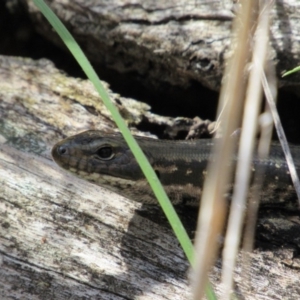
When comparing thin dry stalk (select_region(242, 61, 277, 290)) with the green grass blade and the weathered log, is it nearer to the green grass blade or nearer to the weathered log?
the weathered log

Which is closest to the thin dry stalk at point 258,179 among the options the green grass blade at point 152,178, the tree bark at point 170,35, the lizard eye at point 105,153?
the tree bark at point 170,35

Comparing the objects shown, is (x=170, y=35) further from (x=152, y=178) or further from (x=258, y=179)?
(x=152, y=178)

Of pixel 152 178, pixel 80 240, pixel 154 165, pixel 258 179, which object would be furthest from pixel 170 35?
pixel 152 178

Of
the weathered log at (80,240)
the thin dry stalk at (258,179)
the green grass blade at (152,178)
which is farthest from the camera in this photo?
the thin dry stalk at (258,179)

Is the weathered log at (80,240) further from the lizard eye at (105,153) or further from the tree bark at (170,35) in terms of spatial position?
the tree bark at (170,35)

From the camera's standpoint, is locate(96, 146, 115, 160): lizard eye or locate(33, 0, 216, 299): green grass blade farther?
locate(96, 146, 115, 160): lizard eye

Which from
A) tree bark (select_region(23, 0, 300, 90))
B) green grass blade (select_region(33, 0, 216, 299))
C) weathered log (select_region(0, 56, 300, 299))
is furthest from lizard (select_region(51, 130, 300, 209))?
green grass blade (select_region(33, 0, 216, 299))

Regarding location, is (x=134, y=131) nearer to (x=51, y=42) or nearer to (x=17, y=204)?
(x=17, y=204)
